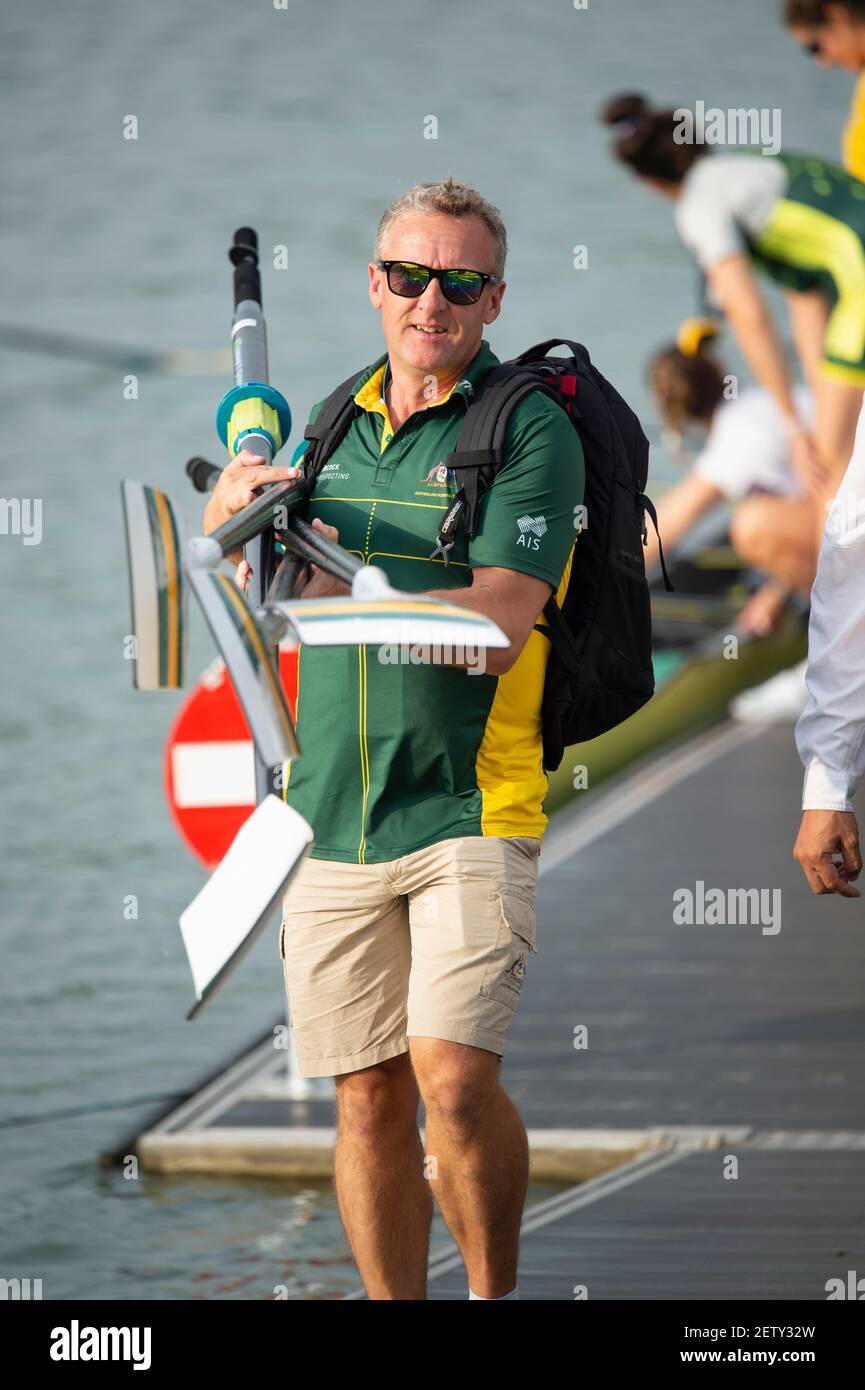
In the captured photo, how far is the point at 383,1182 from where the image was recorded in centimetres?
331

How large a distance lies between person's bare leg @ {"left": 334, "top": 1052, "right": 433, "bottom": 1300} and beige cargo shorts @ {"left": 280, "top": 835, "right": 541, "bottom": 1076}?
0.05 metres

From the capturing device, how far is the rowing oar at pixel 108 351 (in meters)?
29.6

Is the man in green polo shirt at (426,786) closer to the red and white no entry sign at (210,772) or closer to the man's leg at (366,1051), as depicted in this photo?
the man's leg at (366,1051)

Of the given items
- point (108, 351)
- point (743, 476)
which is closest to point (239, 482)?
point (743, 476)

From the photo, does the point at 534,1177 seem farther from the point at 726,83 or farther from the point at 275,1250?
the point at 726,83

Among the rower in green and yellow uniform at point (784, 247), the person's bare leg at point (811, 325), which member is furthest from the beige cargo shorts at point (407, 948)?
the person's bare leg at point (811, 325)

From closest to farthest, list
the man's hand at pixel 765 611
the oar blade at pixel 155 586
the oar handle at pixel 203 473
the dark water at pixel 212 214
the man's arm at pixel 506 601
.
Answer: the oar blade at pixel 155 586
the man's arm at pixel 506 601
the oar handle at pixel 203 473
the man's hand at pixel 765 611
the dark water at pixel 212 214

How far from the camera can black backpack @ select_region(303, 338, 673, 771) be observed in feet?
10.7

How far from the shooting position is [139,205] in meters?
39.3

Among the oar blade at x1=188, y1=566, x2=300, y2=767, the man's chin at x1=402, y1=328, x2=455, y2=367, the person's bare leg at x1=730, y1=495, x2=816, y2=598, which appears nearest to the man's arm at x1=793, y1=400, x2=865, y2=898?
the man's chin at x1=402, y1=328, x2=455, y2=367

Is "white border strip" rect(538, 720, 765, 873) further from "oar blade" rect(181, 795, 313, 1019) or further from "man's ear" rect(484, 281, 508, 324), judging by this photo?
"oar blade" rect(181, 795, 313, 1019)

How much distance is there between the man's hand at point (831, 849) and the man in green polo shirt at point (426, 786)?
386mm
